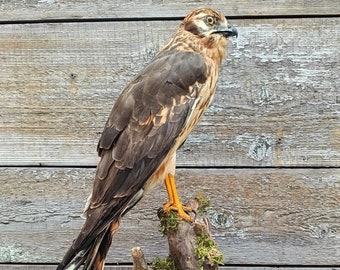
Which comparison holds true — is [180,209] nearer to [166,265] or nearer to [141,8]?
[166,265]

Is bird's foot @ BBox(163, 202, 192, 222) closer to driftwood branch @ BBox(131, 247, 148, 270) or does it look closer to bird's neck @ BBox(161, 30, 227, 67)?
driftwood branch @ BBox(131, 247, 148, 270)

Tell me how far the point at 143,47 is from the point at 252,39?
0.31 meters

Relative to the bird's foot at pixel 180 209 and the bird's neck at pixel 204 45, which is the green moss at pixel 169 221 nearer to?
the bird's foot at pixel 180 209

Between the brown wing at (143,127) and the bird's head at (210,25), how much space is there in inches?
3.3

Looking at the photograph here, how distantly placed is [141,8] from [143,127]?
52 centimetres

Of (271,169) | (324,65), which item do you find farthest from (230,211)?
(324,65)

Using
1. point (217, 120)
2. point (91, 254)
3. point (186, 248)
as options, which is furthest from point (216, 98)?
point (91, 254)

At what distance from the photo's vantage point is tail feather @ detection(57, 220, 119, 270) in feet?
5.55

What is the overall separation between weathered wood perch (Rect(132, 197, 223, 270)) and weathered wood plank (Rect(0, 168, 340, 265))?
14.5 inches

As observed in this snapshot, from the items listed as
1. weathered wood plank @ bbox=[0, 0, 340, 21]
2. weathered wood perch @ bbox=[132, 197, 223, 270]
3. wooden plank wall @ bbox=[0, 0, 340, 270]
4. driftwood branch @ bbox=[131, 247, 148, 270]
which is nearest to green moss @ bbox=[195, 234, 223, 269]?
weathered wood perch @ bbox=[132, 197, 223, 270]

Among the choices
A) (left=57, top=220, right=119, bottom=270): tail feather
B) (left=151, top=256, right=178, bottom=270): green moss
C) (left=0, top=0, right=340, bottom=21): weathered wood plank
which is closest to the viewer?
(left=57, top=220, right=119, bottom=270): tail feather

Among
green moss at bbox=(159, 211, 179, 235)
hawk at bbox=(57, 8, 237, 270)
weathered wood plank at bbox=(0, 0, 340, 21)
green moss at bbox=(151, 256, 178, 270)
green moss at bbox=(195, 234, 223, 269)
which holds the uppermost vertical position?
weathered wood plank at bbox=(0, 0, 340, 21)

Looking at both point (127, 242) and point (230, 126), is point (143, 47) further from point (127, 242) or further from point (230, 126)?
point (127, 242)

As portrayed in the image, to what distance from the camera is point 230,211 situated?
2.22 m
